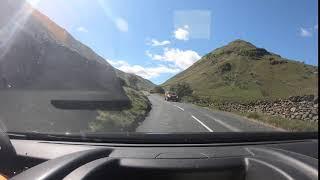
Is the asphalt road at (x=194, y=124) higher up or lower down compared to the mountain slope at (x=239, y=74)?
lower down

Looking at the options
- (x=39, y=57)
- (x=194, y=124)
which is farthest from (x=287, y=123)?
(x=39, y=57)

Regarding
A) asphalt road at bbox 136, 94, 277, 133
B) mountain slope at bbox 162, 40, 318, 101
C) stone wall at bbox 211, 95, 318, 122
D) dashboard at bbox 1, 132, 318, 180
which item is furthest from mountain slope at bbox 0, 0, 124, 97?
mountain slope at bbox 162, 40, 318, 101

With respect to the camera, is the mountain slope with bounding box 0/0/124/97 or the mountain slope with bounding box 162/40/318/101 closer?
the mountain slope with bounding box 0/0/124/97

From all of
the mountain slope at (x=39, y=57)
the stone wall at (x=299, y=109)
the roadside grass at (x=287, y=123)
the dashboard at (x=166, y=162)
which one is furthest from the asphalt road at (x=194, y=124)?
the dashboard at (x=166, y=162)

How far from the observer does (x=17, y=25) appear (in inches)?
920

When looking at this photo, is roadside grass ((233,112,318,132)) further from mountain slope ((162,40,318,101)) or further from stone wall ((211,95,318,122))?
mountain slope ((162,40,318,101))

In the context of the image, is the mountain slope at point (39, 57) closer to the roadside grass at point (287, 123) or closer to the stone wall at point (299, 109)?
the roadside grass at point (287, 123)

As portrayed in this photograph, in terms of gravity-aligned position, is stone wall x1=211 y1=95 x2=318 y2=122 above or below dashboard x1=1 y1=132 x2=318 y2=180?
above

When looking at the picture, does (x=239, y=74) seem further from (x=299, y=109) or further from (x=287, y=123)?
(x=287, y=123)

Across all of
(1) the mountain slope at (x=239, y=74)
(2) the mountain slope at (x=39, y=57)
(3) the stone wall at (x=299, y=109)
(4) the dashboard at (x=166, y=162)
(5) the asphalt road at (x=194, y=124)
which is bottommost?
(5) the asphalt road at (x=194, y=124)

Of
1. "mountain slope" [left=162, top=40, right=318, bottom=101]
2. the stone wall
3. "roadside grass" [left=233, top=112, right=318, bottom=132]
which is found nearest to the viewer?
"roadside grass" [left=233, top=112, right=318, bottom=132]

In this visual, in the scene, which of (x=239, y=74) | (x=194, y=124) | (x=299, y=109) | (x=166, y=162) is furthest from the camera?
(x=239, y=74)

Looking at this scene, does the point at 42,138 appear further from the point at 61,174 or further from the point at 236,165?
the point at 236,165

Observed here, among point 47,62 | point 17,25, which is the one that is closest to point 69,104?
point 17,25
